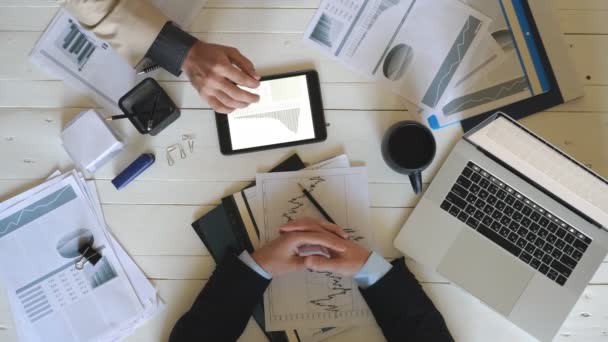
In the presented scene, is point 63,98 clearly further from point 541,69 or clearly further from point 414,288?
point 541,69

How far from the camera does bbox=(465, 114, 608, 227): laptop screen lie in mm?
638

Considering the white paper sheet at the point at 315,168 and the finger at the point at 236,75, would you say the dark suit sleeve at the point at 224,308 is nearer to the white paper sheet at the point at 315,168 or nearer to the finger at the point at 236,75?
the white paper sheet at the point at 315,168

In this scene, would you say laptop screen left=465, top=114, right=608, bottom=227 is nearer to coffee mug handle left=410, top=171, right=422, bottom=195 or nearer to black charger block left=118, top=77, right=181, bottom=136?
coffee mug handle left=410, top=171, right=422, bottom=195

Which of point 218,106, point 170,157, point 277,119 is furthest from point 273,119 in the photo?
point 170,157

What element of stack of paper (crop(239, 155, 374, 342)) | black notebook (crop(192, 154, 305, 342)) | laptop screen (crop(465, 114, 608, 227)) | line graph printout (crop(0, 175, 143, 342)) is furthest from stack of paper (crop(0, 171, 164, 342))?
laptop screen (crop(465, 114, 608, 227))

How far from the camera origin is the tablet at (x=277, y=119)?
89cm

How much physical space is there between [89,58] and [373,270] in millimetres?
707

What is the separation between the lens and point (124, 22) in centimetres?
81

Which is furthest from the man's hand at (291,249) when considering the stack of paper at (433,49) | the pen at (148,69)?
the pen at (148,69)

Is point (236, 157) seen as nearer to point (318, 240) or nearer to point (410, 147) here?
point (318, 240)

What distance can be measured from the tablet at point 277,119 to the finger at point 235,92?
0.23 ft

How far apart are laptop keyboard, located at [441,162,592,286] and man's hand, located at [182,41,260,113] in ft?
1.44

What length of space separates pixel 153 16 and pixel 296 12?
0.28 metres

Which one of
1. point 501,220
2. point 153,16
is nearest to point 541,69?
point 501,220
